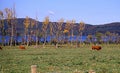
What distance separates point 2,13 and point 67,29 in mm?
31844

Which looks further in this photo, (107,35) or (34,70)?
(107,35)

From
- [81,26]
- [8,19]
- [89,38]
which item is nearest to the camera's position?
[8,19]

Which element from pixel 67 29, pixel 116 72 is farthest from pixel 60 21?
pixel 116 72

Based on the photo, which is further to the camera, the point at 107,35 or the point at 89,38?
the point at 107,35

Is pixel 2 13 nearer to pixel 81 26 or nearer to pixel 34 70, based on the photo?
pixel 81 26

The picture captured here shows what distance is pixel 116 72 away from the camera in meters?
15.0

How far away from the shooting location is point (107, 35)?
150 m

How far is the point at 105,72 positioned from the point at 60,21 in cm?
→ 9180

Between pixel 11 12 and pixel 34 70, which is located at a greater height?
pixel 11 12

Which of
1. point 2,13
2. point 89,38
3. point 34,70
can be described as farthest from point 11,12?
point 34,70

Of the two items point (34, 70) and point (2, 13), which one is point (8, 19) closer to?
point (2, 13)

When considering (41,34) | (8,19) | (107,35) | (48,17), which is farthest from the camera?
(107,35)

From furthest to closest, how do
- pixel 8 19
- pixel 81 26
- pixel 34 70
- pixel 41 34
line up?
1. pixel 41 34
2. pixel 81 26
3. pixel 8 19
4. pixel 34 70

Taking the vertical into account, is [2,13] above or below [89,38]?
above
